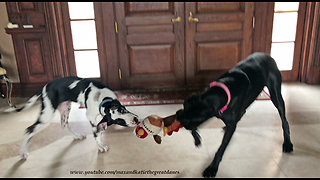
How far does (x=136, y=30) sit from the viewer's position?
3.69 metres

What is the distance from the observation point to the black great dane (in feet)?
5.73

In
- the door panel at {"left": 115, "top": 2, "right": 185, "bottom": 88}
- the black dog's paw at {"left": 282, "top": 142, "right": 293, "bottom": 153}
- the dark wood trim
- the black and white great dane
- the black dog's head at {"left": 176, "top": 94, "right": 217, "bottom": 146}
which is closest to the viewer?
the black dog's head at {"left": 176, "top": 94, "right": 217, "bottom": 146}

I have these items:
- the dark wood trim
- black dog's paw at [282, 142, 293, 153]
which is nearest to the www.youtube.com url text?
black dog's paw at [282, 142, 293, 153]

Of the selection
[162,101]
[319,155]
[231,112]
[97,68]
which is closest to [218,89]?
[231,112]

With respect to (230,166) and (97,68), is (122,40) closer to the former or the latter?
(97,68)

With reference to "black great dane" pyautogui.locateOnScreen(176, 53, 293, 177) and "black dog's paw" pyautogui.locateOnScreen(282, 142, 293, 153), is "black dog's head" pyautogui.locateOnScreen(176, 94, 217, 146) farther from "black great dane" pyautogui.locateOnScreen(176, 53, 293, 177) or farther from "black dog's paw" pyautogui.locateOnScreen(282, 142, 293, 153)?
"black dog's paw" pyautogui.locateOnScreen(282, 142, 293, 153)

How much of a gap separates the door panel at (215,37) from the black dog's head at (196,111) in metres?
2.09

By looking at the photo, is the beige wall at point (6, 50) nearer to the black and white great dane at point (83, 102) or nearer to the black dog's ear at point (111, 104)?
the black and white great dane at point (83, 102)

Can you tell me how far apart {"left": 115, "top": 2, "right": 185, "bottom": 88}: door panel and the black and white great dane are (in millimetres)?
1511

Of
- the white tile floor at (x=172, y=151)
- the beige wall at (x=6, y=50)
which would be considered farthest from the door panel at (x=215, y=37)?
the beige wall at (x=6, y=50)

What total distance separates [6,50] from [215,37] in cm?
247

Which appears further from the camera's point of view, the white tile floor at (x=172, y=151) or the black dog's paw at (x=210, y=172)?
the white tile floor at (x=172, y=151)

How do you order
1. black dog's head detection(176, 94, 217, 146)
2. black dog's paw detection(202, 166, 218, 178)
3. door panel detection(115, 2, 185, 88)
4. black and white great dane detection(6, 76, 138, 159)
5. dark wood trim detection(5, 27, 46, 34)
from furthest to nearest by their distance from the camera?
door panel detection(115, 2, 185, 88) → dark wood trim detection(5, 27, 46, 34) → black and white great dane detection(6, 76, 138, 159) → black dog's paw detection(202, 166, 218, 178) → black dog's head detection(176, 94, 217, 146)

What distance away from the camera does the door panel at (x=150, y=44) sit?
363 centimetres
